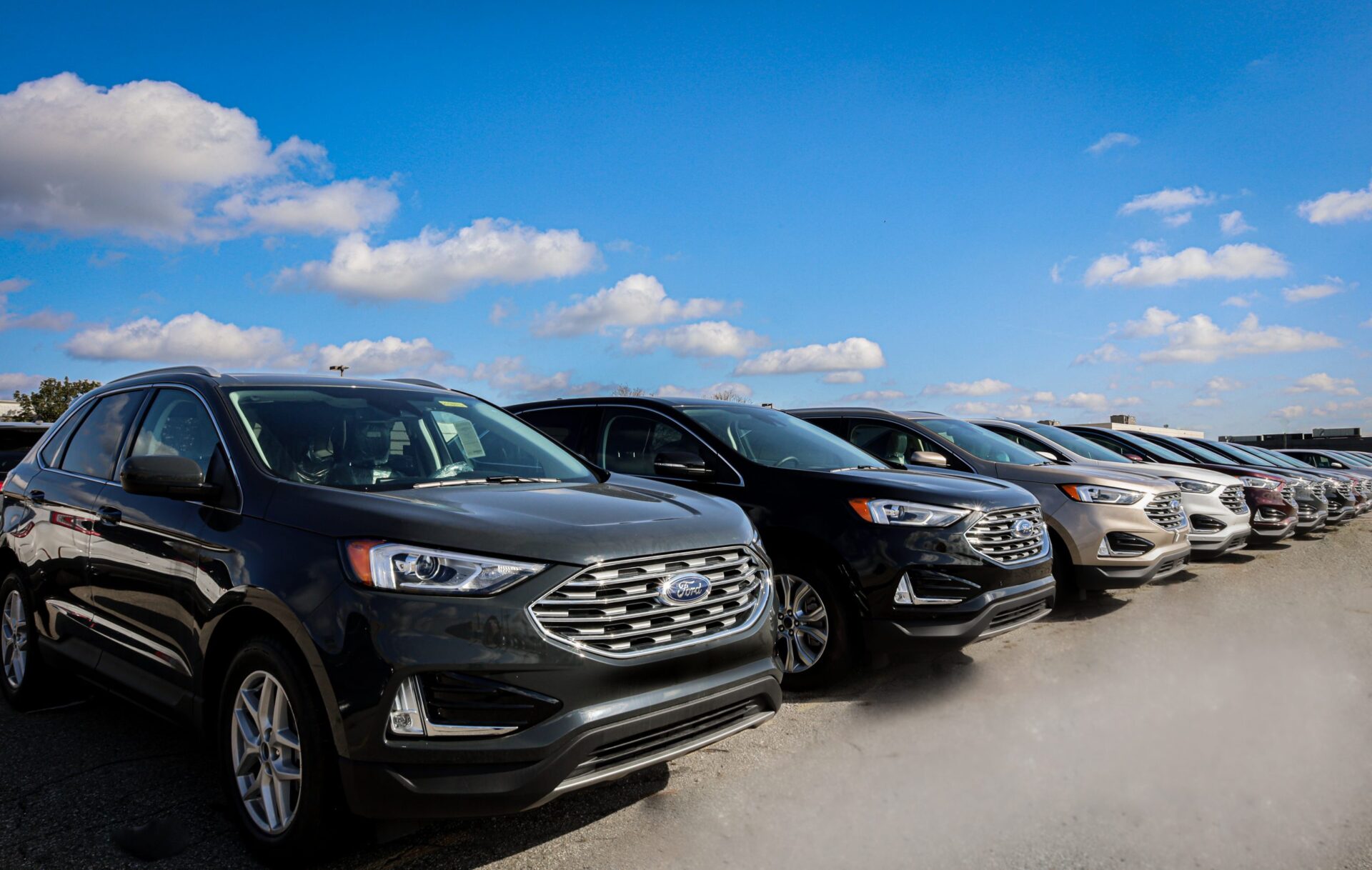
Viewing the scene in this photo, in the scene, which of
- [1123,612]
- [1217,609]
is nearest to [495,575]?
[1123,612]

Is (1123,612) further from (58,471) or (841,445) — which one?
(58,471)

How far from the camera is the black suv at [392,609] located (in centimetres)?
284

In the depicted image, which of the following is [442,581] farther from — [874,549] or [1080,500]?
[1080,500]

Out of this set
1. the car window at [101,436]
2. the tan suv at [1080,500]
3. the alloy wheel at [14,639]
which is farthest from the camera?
the tan suv at [1080,500]

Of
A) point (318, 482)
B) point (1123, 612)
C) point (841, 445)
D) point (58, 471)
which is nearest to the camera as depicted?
point (318, 482)

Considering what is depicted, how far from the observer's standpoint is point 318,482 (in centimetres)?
358

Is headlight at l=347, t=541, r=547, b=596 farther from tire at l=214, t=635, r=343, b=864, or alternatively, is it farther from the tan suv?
the tan suv

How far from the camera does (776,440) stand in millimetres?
6371

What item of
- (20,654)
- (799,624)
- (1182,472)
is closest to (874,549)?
(799,624)

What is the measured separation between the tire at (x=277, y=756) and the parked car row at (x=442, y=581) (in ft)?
0.03

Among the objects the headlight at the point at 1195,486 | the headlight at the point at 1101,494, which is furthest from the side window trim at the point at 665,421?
the headlight at the point at 1195,486

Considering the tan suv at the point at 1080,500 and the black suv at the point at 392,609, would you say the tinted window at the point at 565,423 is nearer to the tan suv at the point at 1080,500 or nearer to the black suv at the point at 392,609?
the black suv at the point at 392,609

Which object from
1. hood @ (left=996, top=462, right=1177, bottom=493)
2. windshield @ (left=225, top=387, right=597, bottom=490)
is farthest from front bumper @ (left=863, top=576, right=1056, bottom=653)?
hood @ (left=996, top=462, right=1177, bottom=493)

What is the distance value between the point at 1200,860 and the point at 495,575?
2573 mm
